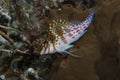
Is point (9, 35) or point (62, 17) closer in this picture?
point (62, 17)

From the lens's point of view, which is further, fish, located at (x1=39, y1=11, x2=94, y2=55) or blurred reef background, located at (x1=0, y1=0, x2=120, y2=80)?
fish, located at (x1=39, y1=11, x2=94, y2=55)

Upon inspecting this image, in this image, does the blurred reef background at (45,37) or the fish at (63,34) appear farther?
the fish at (63,34)

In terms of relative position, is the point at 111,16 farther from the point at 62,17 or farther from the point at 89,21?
the point at 62,17

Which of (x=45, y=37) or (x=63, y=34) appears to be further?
(x=45, y=37)

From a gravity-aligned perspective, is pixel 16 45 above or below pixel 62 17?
below

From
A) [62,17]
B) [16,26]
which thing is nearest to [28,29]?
[16,26]
